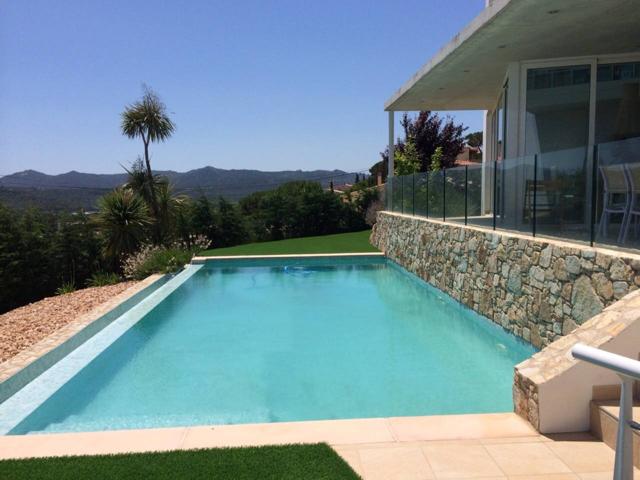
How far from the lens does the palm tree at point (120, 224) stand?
16.4 meters

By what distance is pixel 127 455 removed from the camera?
344 cm

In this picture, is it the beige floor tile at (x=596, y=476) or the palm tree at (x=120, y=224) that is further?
the palm tree at (x=120, y=224)

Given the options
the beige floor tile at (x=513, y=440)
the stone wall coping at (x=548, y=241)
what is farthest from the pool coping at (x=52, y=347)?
the stone wall coping at (x=548, y=241)

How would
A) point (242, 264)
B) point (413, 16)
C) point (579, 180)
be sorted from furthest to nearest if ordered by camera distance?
point (242, 264) < point (413, 16) < point (579, 180)

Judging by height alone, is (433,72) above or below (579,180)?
above

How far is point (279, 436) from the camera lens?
3.75 meters

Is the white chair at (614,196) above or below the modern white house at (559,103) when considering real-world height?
below

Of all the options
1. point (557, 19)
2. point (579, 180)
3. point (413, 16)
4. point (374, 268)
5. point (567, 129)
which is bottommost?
point (374, 268)

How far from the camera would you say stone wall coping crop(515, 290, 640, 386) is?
3.72m

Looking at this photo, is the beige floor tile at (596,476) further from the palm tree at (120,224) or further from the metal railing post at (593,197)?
the palm tree at (120,224)

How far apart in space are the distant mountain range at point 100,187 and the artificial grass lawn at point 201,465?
15415mm

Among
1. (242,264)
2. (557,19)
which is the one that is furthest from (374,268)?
(557,19)

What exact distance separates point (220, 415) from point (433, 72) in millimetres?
8799

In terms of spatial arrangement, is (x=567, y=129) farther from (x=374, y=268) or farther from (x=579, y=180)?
(x=374, y=268)
